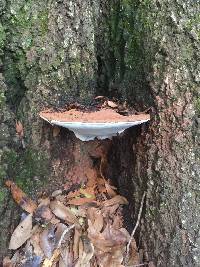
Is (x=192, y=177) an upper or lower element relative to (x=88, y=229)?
upper

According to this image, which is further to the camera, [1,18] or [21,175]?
[21,175]

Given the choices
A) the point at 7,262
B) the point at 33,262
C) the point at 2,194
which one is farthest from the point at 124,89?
the point at 7,262

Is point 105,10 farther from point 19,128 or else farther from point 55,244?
point 55,244

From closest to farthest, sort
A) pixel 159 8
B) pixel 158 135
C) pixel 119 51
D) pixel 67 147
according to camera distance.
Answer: pixel 159 8
pixel 158 135
pixel 119 51
pixel 67 147

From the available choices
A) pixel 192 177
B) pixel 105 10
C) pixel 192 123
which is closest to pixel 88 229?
pixel 192 177

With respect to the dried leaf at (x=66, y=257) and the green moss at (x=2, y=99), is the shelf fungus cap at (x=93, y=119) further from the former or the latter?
the dried leaf at (x=66, y=257)

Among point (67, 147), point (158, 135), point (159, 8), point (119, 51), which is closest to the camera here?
point (159, 8)
